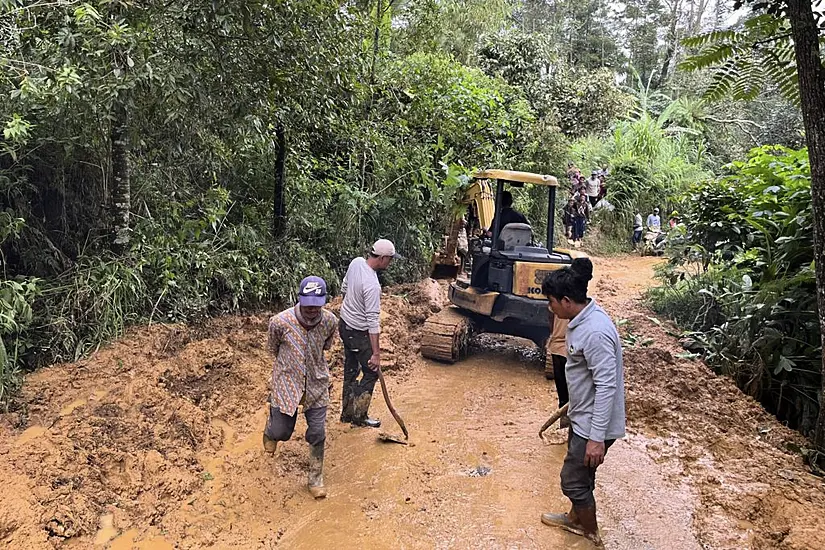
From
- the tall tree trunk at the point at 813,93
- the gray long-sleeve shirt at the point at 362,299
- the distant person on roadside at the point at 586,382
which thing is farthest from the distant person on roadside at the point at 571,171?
the distant person on roadside at the point at 586,382

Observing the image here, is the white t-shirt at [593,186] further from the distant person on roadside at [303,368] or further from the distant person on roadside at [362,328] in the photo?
the distant person on roadside at [303,368]

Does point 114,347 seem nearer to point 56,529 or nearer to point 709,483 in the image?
point 56,529

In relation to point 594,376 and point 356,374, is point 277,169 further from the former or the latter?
point 594,376

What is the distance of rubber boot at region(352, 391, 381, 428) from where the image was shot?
5.50 metres

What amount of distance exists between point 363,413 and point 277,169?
14.9 ft

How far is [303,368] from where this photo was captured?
13.9 feet

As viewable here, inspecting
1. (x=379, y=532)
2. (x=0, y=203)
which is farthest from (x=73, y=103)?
(x=379, y=532)

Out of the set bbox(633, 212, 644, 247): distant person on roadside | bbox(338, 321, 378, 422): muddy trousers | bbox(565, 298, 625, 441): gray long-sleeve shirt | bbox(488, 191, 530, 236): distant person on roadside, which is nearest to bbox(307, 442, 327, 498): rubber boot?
bbox(338, 321, 378, 422): muddy trousers

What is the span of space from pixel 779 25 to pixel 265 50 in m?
4.79

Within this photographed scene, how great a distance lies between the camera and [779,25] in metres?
4.29

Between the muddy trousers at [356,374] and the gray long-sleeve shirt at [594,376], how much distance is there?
216 centimetres

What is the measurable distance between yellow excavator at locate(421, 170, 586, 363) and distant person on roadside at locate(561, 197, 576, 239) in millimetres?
9971

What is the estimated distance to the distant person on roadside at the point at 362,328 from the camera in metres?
5.16

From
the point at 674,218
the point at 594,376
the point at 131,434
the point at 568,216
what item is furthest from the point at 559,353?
the point at 568,216
